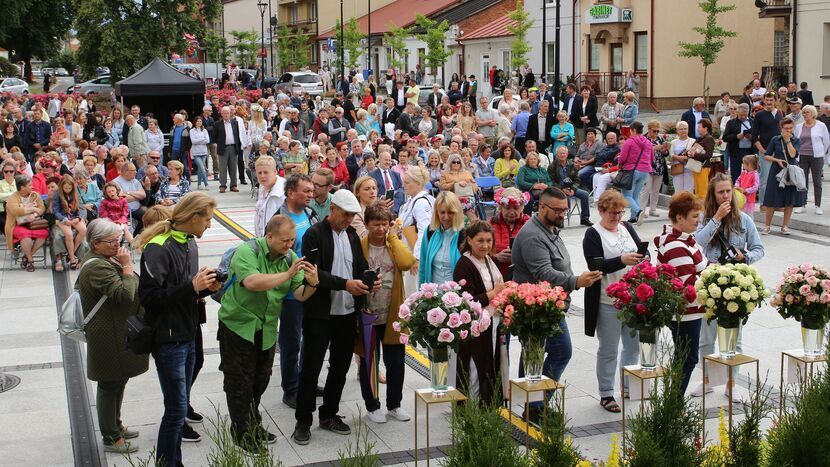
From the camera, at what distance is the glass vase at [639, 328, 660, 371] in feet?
24.6

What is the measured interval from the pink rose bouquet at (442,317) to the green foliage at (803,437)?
1941mm

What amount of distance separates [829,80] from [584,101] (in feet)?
45.4

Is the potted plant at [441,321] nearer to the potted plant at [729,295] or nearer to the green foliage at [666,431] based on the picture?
the green foliage at [666,431]

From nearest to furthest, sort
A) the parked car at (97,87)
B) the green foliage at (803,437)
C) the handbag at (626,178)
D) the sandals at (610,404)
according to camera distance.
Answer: the green foliage at (803,437), the sandals at (610,404), the handbag at (626,178), the parked car at (97,87)

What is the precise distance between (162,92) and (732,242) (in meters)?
24.7

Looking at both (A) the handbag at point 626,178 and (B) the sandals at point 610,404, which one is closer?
(B) the sandals at point 610,404

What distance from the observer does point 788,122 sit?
1744cm

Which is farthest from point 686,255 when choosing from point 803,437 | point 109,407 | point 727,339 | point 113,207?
point 113,207

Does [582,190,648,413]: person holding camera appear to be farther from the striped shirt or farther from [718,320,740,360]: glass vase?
[718,320,740,360]: glass vase

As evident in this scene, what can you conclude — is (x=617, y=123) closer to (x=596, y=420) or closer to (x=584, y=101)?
(x=584, y=101)

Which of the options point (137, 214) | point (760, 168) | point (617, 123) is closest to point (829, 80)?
point (617, 123)

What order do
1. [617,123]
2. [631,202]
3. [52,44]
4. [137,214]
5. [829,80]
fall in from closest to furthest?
[137,214] < [631,202] < [617,123] < [829,80] < [52,44]

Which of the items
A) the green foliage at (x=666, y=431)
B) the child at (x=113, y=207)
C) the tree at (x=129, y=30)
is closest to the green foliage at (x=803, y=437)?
the green foliage at (x=666, y=431)

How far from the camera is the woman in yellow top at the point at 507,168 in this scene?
1855 cm
